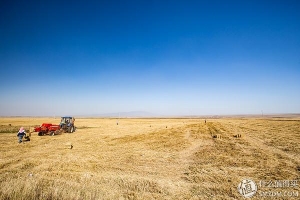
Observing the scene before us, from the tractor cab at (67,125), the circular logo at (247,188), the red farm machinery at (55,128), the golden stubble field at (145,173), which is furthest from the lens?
the tractor cab at (67,125)

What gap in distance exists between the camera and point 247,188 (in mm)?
8398

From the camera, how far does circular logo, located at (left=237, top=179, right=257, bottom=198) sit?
25.8 feet

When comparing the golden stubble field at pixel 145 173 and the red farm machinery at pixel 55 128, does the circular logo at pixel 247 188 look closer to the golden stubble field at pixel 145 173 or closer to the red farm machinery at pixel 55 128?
the golden stubble field at pixel 145 173

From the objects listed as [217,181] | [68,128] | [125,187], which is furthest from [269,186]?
[68,128]

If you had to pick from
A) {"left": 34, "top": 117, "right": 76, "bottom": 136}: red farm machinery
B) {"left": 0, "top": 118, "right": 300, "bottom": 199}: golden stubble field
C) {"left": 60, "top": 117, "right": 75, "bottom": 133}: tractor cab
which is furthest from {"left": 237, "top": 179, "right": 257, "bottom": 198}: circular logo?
{"left": 60, "top": 117, "right": 75, "bottom": 133}: tractor cab

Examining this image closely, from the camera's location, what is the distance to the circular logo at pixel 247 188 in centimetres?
787

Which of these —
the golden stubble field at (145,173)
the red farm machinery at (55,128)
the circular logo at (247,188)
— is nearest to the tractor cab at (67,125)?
the red farm machinery at (55,128)

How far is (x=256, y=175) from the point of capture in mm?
9805

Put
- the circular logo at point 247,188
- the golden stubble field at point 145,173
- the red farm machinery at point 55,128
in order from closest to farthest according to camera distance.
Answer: the golden stubble field at point 145,173, the circular logo at point 247,188, the red farm machinery at point 55,128

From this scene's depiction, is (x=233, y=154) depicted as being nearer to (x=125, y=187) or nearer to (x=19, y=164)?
(x=125, y=187)

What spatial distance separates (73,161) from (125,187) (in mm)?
5328

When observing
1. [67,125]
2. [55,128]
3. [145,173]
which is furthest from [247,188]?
[67,125]

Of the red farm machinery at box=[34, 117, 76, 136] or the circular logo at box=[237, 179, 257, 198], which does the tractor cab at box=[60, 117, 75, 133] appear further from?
the circular logo at box=[237, 179, 257, 198]

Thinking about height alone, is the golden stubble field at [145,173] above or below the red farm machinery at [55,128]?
below
